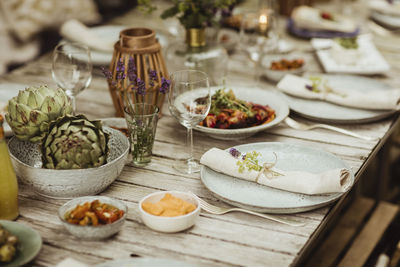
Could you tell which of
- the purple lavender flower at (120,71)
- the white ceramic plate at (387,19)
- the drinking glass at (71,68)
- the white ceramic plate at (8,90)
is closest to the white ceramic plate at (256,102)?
the purple lavender flower at (120,71)

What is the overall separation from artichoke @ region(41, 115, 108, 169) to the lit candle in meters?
1.12

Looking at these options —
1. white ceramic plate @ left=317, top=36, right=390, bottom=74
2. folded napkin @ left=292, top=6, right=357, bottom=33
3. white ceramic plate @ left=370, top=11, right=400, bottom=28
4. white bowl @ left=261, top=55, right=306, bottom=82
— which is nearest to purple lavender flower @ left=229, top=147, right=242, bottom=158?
white bowl @ left=261, top=55, right=306, bottom=82

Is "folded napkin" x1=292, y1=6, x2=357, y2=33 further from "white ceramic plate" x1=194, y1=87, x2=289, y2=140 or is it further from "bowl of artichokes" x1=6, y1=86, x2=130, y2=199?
"bowl of artichokes" x1=6, y1=86, x2=130, y2=199

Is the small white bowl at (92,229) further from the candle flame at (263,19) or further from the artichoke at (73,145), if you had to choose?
the candle flame at (263,19)

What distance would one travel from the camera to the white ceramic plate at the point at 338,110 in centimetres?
168

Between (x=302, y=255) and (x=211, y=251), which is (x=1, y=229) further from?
(x=302, y=255)

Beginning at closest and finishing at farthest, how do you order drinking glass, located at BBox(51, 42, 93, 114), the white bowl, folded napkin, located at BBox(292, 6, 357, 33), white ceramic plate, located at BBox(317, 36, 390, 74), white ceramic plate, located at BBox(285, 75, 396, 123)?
drinking glass, located at BBox(51, 42, 93, 114) < white ceramic plate, located at BBox(285, 75, 396, 123) < the white bowl < white ceramic plate, located at BBox(317, 36, 390, 74) < folded napkin, located at BBox(292, 6, 357, 33)

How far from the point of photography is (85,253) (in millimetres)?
1073

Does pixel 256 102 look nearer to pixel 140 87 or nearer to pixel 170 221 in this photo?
pixel 140 87

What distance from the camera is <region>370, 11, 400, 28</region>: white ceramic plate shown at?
2711 millimetres

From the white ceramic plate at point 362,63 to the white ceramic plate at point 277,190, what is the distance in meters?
0.77

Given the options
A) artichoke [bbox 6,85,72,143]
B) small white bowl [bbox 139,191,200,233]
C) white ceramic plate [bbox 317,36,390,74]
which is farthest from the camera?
white ceramic plate [bbox 317,36,390,74]

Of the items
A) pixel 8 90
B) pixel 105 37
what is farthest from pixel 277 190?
pixel 105 37

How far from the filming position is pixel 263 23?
2162 mm
